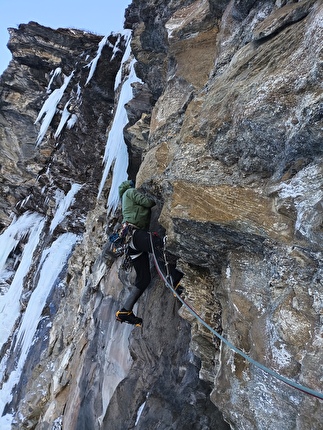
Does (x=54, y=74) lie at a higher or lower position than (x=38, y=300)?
higher

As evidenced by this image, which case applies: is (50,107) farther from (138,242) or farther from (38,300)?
(138,242)

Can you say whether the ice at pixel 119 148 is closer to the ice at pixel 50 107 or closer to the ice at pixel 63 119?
the ice at pixel 63 119

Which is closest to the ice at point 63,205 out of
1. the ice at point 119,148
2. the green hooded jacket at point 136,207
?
the ice at point 119,148

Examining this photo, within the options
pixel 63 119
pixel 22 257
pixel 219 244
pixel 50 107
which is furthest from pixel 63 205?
pixel 219 244

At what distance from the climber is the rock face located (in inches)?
7.4

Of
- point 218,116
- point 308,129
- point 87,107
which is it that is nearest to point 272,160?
point 308,129

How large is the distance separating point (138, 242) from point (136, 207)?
1.27 ft

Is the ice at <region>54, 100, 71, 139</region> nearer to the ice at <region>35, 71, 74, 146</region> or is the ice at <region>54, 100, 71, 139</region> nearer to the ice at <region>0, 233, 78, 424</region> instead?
the ice at <region>35, 71, 74, 146</region>

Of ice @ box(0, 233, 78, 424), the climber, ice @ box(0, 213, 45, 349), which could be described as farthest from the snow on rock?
ice @ box(0, 213, 45, 349)

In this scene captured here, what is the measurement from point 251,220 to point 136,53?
4.61 metres

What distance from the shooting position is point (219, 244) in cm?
233

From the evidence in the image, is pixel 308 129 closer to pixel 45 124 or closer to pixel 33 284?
pixel 33 284

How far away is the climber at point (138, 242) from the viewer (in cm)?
338

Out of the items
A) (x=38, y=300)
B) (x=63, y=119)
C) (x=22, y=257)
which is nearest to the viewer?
(x=38, y=300)
